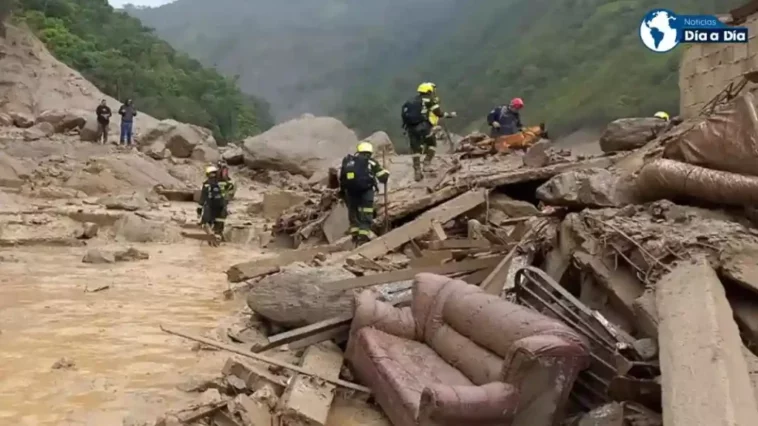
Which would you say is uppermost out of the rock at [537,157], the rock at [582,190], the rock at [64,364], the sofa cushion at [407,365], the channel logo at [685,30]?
the channel logo at [685,30]

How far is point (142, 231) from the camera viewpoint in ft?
43.0

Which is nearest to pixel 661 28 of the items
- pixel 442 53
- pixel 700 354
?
pixel 700 354

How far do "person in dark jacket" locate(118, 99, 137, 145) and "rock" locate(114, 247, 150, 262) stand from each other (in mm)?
12490

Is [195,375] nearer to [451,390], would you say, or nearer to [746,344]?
[451,390]

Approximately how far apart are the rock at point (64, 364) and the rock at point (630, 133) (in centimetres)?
861

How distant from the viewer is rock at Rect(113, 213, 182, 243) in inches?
512

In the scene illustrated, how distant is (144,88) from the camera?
38.3m

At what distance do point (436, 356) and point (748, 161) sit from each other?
92.4 inches

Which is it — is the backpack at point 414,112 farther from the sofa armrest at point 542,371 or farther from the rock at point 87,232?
the sofa armrest at point 542,371

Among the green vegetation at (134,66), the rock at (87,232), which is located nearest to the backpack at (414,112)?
the rock at (87,232)

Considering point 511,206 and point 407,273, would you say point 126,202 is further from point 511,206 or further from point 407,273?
point 407,273

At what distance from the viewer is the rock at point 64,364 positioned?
5.59m

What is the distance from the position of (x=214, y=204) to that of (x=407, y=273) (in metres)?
7.75

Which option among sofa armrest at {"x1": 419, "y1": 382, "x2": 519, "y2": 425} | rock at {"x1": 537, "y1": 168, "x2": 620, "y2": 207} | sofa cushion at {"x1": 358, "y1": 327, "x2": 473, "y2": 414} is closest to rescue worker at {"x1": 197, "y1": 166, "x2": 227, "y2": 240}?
rock at {"x1": 537, "y1": 168, "x2": 620, "y2": 207}
